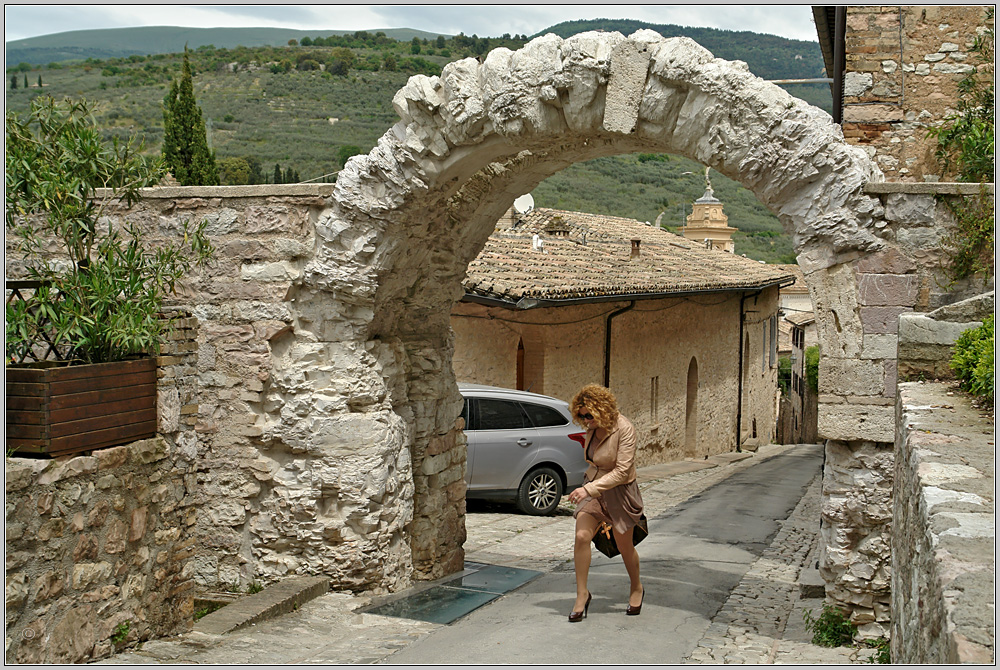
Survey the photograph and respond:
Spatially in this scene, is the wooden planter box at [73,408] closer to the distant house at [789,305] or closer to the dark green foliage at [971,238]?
the dark green foliage at [971,238]

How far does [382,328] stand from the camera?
6.67m

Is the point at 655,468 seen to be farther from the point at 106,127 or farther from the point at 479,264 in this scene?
the point at 106,127

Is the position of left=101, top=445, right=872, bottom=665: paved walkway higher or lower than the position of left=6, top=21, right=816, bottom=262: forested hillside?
lower

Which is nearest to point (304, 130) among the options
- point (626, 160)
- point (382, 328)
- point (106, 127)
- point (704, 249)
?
point (106, 127)

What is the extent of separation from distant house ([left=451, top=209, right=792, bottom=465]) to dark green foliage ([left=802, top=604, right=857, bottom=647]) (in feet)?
19.5

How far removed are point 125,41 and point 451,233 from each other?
8941cm

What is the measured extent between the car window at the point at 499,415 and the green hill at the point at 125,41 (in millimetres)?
45657

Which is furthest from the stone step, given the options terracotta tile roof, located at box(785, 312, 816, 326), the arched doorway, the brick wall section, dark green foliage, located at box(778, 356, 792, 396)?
dark green foliage, located at box(778, 356, 792, 396)

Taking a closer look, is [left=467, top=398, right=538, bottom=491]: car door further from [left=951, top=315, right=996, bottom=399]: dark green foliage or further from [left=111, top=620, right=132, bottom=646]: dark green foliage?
[left=951, top=315, right=996, bottom=399]: dark green foliage

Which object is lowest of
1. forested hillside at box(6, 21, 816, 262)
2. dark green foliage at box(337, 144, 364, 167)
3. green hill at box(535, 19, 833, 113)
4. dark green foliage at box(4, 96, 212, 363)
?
dark green foliage at box(4, 96, 212, 363)

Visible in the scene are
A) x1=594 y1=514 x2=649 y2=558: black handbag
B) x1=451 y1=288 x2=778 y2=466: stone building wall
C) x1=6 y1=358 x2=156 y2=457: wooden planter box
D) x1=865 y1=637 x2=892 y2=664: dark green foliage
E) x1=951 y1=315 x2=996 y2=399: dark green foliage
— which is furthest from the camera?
x1=451 y1=288 x2=778 y2=466: stone building wall

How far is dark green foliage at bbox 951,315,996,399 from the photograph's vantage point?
307 cm

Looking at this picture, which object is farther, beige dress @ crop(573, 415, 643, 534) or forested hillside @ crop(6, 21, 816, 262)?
forested hillside @ crop(6, 21, 816, 262)

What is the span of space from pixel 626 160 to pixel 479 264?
37675mm
